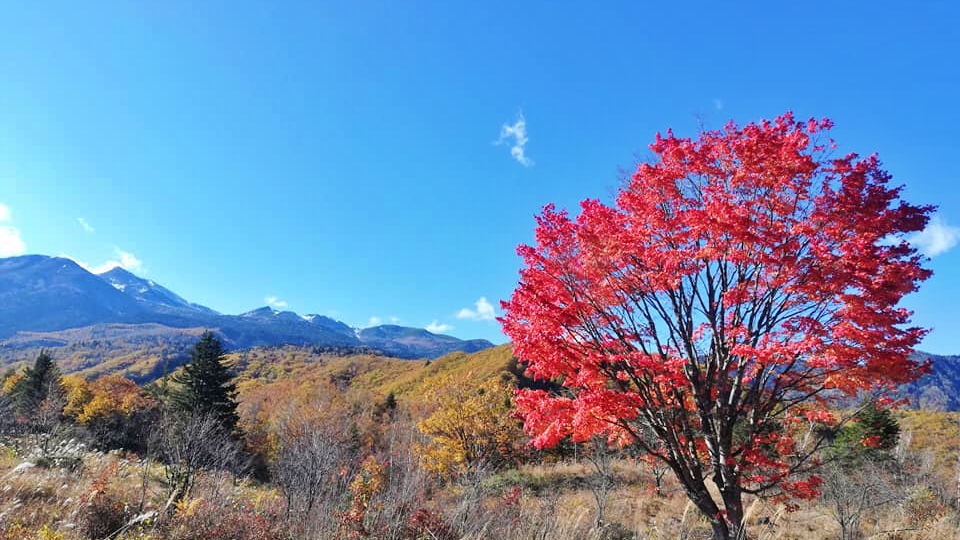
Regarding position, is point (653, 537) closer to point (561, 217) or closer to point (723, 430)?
point (723, 430)

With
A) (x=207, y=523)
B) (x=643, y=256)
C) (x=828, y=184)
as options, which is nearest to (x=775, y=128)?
(x=828, y=184)

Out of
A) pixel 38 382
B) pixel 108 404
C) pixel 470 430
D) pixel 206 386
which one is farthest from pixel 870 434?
pixel 38 382

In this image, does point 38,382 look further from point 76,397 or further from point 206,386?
point 206,386

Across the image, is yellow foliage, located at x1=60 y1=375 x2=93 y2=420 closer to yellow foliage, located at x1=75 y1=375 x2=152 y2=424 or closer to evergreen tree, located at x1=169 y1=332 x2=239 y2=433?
yellow foliage, located at x1=75 y1=375 x2=152 y2=424

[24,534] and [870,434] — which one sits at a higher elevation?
[870,434]

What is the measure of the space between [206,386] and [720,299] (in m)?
37.6

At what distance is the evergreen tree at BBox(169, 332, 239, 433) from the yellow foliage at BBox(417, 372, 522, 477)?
53.0ft

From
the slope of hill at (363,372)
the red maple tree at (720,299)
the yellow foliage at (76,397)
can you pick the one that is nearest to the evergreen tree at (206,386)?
the slope of hill at (363,372)

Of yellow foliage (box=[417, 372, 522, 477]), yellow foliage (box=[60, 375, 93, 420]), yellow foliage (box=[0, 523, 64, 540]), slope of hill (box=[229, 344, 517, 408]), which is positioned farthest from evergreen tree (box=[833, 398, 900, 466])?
yellow foliage (box=[60, 375, 93, 420])

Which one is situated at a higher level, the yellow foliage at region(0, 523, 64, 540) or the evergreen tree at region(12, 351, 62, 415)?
the yellow foliage at region(0, 523, 64, 540)

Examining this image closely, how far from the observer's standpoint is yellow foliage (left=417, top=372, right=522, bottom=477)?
28203 millimetres

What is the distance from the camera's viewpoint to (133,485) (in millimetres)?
13070

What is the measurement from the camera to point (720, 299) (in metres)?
7.41

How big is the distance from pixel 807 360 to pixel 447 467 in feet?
82.8
